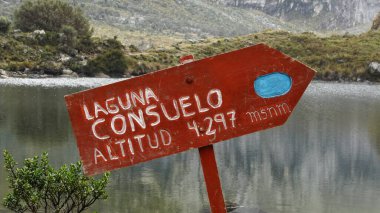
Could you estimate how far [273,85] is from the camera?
5273mm

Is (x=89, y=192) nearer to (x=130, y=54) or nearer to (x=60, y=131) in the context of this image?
(x=60, y=131)

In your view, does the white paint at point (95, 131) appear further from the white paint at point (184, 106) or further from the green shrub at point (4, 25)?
the green shrub at point (4, 25)

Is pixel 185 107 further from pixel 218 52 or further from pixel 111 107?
A: pixel 218 52

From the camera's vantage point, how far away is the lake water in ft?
71.8

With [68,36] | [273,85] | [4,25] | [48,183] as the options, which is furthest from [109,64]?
[273,85]

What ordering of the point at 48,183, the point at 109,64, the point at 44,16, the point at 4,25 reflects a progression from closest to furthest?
1. the point at 48,183
2. the point at 4,25
3. the point at 109,64
4. the point at 44,16

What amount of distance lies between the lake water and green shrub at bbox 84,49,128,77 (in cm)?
5266

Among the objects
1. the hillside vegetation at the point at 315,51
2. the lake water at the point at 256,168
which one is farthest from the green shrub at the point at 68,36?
the lake water at the point at 256,168

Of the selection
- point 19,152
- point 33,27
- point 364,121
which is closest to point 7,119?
point 19,152

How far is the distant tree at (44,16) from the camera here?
116 metres

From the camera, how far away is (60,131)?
128 feet

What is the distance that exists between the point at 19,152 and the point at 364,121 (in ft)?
124

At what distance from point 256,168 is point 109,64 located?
8159 centimetres

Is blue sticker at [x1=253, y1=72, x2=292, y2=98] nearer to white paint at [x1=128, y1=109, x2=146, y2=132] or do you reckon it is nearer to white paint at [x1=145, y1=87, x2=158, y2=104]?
white paint at [x1=145, y1=87, x2=158, y2=104]
